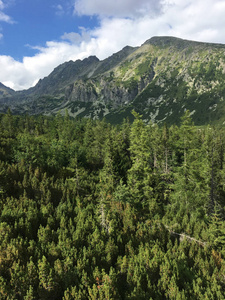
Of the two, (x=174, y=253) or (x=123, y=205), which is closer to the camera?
(x=174, y=253)

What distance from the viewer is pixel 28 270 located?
1117 centimetres

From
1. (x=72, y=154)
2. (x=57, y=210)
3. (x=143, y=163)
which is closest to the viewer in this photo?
(x=57, y=210)

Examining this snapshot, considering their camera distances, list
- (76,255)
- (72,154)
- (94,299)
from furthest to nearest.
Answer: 1. (72,154)
2. (76,255)
3. (94,299)

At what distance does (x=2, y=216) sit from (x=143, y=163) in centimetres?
1715

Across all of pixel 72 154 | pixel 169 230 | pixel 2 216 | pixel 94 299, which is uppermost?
pixel 72 154

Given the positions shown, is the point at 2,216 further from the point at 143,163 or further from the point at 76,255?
the point at 143,163

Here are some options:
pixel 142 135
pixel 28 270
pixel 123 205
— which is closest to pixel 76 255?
pixel 28 270

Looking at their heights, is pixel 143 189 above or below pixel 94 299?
above

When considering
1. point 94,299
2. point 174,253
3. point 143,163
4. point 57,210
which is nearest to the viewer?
point 94,299

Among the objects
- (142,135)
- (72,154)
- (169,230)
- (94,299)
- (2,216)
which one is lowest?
(169,230)

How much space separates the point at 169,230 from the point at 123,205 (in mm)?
6445

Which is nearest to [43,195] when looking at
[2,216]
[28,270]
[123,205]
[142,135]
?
[2,216]

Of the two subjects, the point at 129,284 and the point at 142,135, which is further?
the point at 142,135

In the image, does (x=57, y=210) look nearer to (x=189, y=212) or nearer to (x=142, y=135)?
(x=142, y=135)
